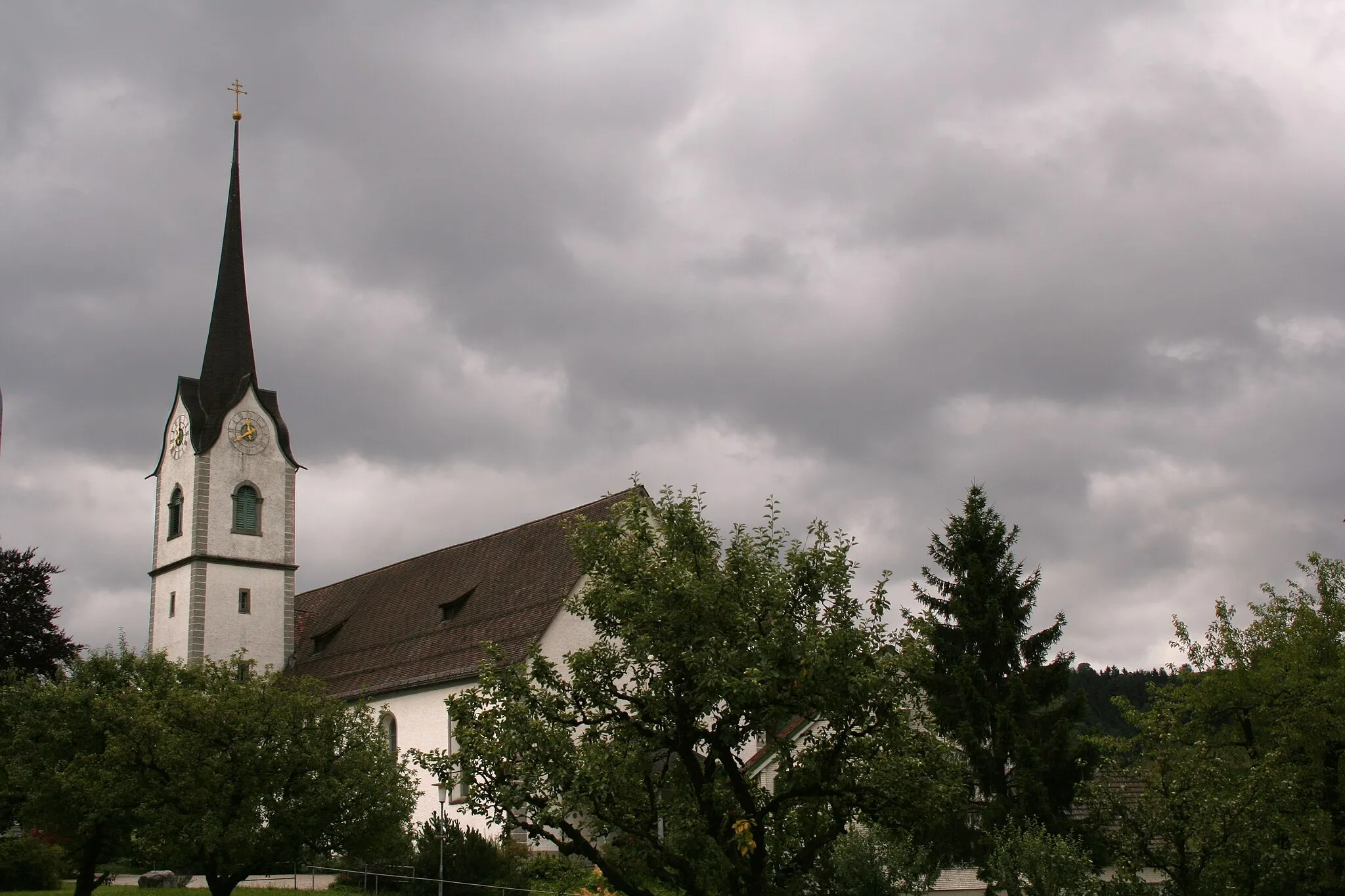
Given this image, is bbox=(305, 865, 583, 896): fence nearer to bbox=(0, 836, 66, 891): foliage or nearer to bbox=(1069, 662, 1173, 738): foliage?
bbox=(0, 836, 66, 891): foliage

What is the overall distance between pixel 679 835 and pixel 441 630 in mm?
26412

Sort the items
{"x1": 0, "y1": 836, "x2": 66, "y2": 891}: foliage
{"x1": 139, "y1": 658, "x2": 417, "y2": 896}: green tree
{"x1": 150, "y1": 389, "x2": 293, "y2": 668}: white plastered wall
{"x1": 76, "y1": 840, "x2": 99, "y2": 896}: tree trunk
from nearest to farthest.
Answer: {"x1": 139, "y1": 658, "x2": 417, "y2": 896}: green tree → {"x1": 76, "y1": 840, "x2": 99, "y2": 896}: tree trunk → {"x1": 0, "y1": 836, "x2": 66, "y2": 891}: foliage → {"x1": 150, "y1": 389, "x2": 293, "y2": 668}: white plastered wall

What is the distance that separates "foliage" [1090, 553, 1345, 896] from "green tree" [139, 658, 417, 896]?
1282cm

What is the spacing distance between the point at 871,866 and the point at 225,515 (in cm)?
3337

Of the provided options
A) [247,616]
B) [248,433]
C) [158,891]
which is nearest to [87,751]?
[158,891]

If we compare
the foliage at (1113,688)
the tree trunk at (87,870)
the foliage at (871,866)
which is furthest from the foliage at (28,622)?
the foliage at (1113,688)

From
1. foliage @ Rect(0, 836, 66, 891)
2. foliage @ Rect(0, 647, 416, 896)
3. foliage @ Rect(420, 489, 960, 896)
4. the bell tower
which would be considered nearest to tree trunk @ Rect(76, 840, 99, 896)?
foliage @ Rect(0, 647, 416, 896)

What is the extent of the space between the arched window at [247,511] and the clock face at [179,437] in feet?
9.02

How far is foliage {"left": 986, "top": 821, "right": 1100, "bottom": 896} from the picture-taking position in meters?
20.1

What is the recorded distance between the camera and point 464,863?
91.9 feet

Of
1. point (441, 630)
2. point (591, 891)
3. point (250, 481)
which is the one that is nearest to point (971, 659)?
point (591, 891)

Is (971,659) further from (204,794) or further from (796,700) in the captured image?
(204,794)

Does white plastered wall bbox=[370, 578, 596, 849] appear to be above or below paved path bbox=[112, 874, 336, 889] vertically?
above

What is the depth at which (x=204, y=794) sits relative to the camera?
2370 centimetres
